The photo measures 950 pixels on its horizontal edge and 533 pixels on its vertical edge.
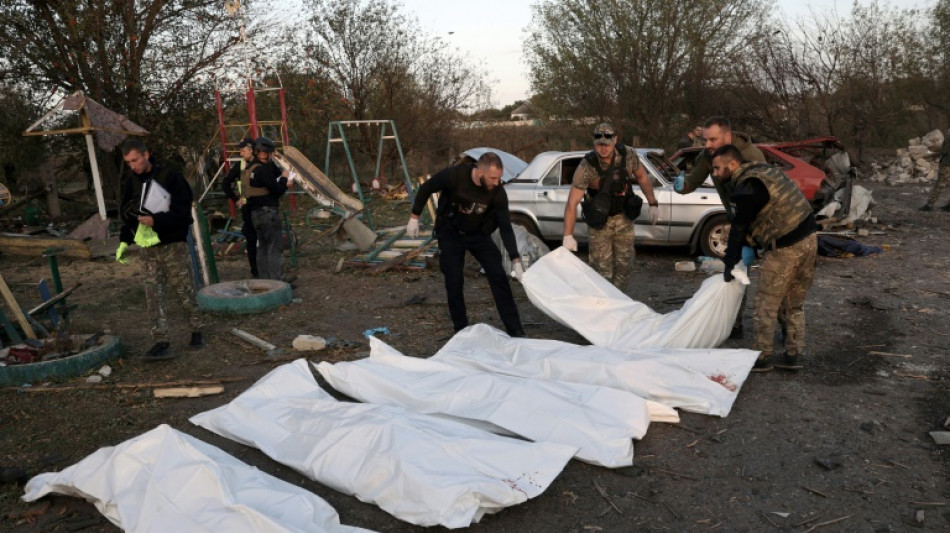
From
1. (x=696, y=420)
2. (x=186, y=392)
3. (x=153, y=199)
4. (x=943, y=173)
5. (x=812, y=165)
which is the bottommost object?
(x=696, y=420)

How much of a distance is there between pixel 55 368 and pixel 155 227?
129cm

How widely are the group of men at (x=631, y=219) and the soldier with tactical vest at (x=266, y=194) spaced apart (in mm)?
2344

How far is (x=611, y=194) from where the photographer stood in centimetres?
562

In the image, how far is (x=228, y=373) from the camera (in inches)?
209

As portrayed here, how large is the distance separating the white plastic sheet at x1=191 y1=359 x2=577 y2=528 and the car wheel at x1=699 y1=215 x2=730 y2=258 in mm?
5823

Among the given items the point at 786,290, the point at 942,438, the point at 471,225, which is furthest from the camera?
the point at 471,225

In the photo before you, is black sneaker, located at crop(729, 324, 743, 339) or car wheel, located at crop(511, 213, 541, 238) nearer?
black sneaker, located at crop(729, 324, 743, 339)

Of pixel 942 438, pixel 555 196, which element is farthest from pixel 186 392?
pixel 555 196

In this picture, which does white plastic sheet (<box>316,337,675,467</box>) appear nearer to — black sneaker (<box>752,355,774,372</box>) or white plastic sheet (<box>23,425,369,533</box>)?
white plastic sheet (<box>23,425,369,533</box>)

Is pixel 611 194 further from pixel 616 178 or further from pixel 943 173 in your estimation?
pixel 943 173

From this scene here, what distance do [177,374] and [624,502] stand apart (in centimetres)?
369

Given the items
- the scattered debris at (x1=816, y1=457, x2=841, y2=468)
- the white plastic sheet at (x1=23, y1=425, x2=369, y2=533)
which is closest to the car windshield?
the scattered debris at (x1=816, y1=457, x2=841, y2=468)

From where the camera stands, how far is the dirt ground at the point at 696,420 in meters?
3.16

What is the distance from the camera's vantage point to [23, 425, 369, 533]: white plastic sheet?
Result: 2746mm
